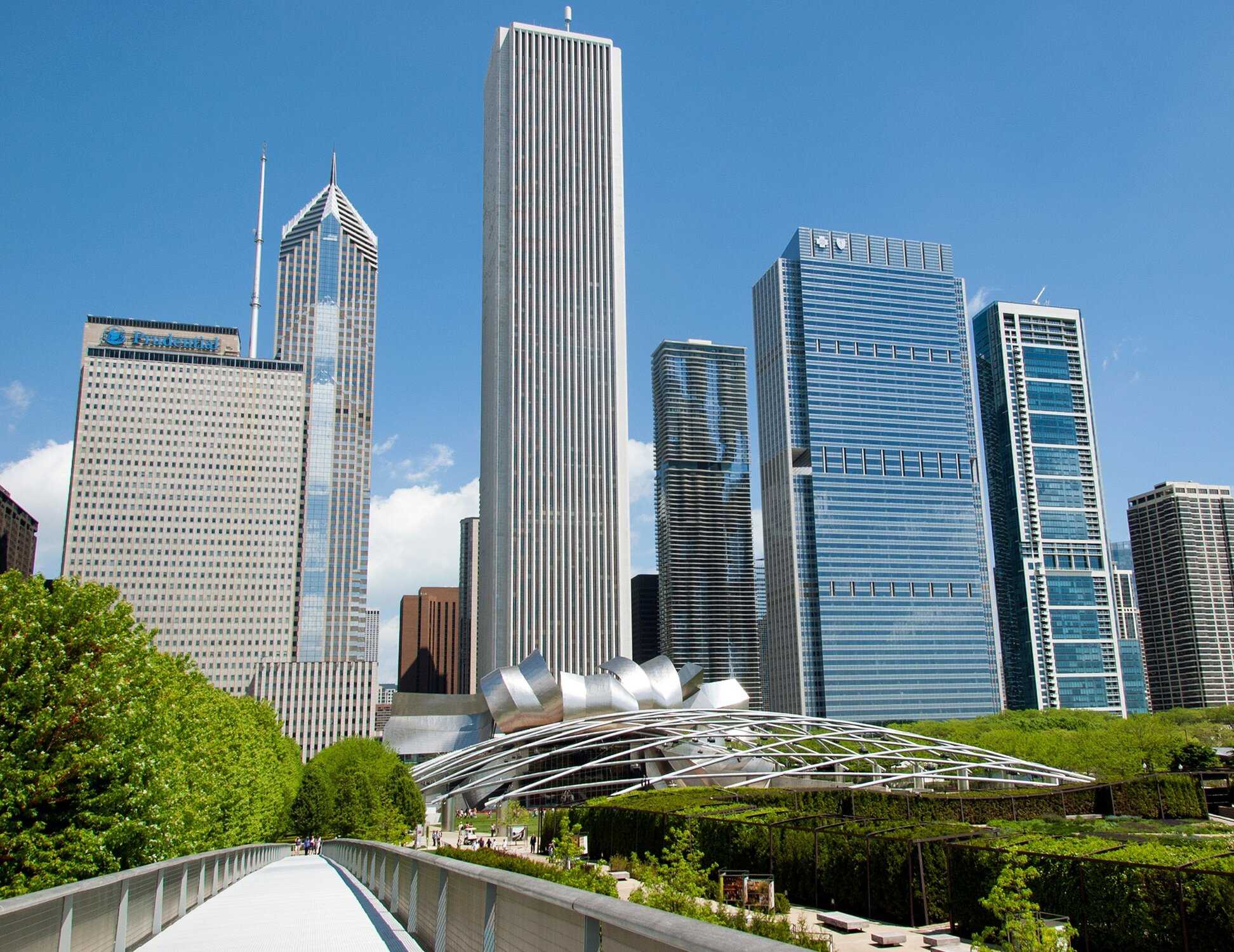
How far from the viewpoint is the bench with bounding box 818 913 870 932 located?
2273 cm

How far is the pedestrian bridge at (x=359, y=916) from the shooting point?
20.0 ft

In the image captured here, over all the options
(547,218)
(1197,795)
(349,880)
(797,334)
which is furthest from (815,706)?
(349,880)

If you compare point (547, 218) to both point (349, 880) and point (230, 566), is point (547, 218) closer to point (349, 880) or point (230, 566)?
point (230, 566)

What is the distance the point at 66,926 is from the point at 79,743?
40.8ft

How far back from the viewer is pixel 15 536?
6299 inches

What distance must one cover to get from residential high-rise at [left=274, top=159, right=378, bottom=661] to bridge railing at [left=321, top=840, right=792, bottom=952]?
166m

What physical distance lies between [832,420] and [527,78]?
80970 mm

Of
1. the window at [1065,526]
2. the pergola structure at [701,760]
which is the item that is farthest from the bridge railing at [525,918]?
the window at [1065,526]

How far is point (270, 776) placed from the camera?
181 feet

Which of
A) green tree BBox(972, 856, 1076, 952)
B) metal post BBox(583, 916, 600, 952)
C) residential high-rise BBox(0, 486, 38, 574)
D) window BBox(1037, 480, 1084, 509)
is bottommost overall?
green tree BBox(972, 856, 1076, 952)

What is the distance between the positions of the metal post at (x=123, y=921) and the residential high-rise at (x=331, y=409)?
16756 cm

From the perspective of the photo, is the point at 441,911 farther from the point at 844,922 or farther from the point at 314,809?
the point at 314,809

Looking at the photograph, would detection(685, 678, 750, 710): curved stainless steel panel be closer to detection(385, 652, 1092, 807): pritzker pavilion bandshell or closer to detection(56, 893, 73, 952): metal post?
detection(385, 652, 1092, 807): pritzker pavilion bandshell

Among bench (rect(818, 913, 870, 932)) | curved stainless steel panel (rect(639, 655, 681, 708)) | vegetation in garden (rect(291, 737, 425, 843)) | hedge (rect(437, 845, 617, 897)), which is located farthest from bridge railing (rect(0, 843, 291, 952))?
curved stainless steel panel (rect(639, 655, 681, 708))
